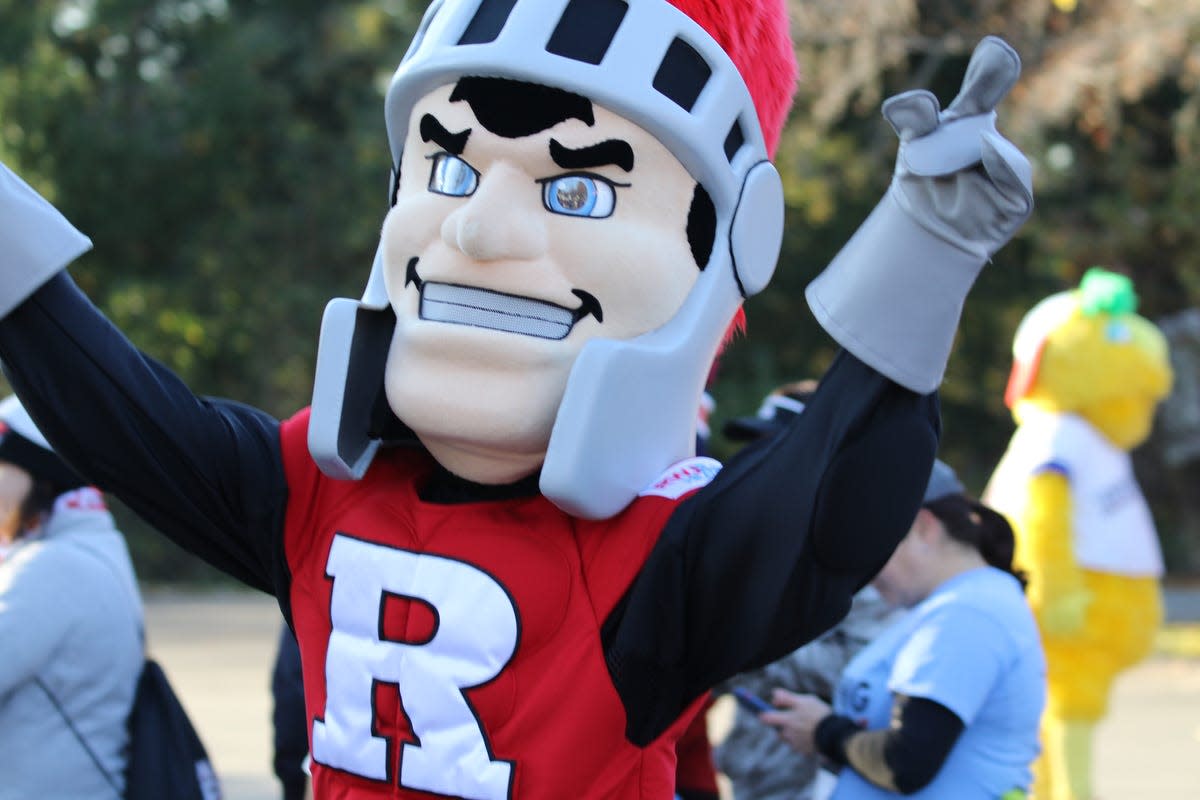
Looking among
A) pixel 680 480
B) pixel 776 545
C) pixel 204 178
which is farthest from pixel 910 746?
pixel 204 178

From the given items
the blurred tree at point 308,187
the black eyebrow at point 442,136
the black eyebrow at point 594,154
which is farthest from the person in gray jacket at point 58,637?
the blurred tree at point 308,187

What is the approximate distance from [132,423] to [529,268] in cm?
69

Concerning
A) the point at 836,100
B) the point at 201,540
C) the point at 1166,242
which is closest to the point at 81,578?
the point at 201,540

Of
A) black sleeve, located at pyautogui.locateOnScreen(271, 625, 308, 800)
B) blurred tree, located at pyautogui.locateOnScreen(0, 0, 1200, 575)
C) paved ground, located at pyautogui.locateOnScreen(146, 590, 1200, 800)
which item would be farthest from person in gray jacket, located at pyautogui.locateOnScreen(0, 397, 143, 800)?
blurred tree, located at pyautogui.locateOnScreen(0, 0, 1200, 575)

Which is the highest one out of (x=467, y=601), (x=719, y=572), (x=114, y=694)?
(x=719, y=572)

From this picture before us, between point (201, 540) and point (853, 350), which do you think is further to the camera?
point (201, 540)

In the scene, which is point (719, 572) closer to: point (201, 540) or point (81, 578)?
point (201, 540)

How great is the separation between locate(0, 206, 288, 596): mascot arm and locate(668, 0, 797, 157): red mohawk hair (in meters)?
0.99

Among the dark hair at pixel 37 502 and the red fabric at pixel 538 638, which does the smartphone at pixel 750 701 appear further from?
the dark hair at pixel 37 502

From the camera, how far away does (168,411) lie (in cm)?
262

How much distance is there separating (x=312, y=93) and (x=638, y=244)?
17628 millimetres

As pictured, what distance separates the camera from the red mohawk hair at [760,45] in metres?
2.59

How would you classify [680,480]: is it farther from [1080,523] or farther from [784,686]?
[1080,523]

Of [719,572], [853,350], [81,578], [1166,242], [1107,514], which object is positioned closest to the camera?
[853,350]
